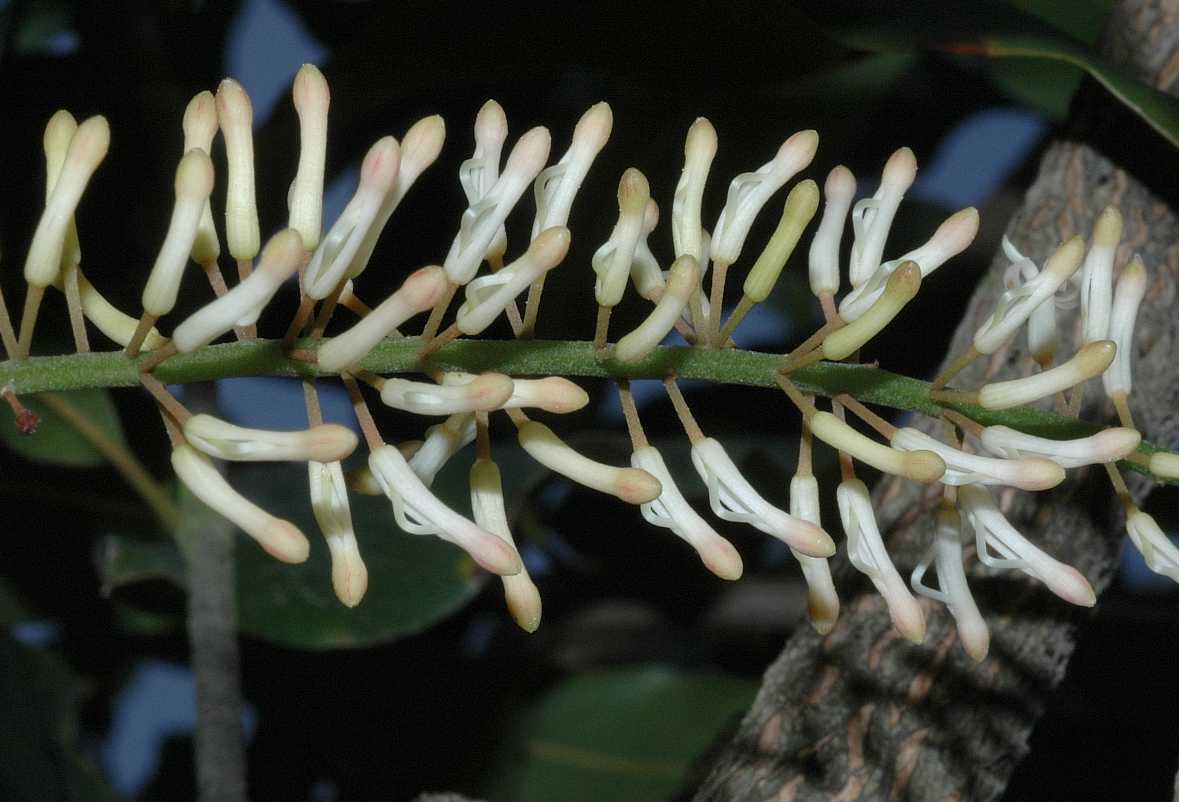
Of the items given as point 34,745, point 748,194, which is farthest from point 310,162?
point 34,745

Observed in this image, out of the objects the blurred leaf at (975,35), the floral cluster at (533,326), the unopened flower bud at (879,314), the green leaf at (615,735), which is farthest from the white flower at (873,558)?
the green leaf at (615,735)

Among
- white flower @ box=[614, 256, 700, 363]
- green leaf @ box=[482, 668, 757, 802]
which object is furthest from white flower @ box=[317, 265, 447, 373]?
green leaf @ box=[482, 668, 757, 802]

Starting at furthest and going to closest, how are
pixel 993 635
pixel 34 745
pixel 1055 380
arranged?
1. pixel 34 745
2. pixel 993 635
3. pixel 1055 380

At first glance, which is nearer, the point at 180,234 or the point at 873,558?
the point at 180,234

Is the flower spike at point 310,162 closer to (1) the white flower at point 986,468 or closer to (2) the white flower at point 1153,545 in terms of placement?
(1) the white flower at point 986,468

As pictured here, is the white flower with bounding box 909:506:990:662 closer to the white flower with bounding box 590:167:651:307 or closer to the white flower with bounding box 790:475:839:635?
the white flower with bounding box 790:475:839:635

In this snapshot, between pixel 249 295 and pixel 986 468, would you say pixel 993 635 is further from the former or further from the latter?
pixel 249 295
